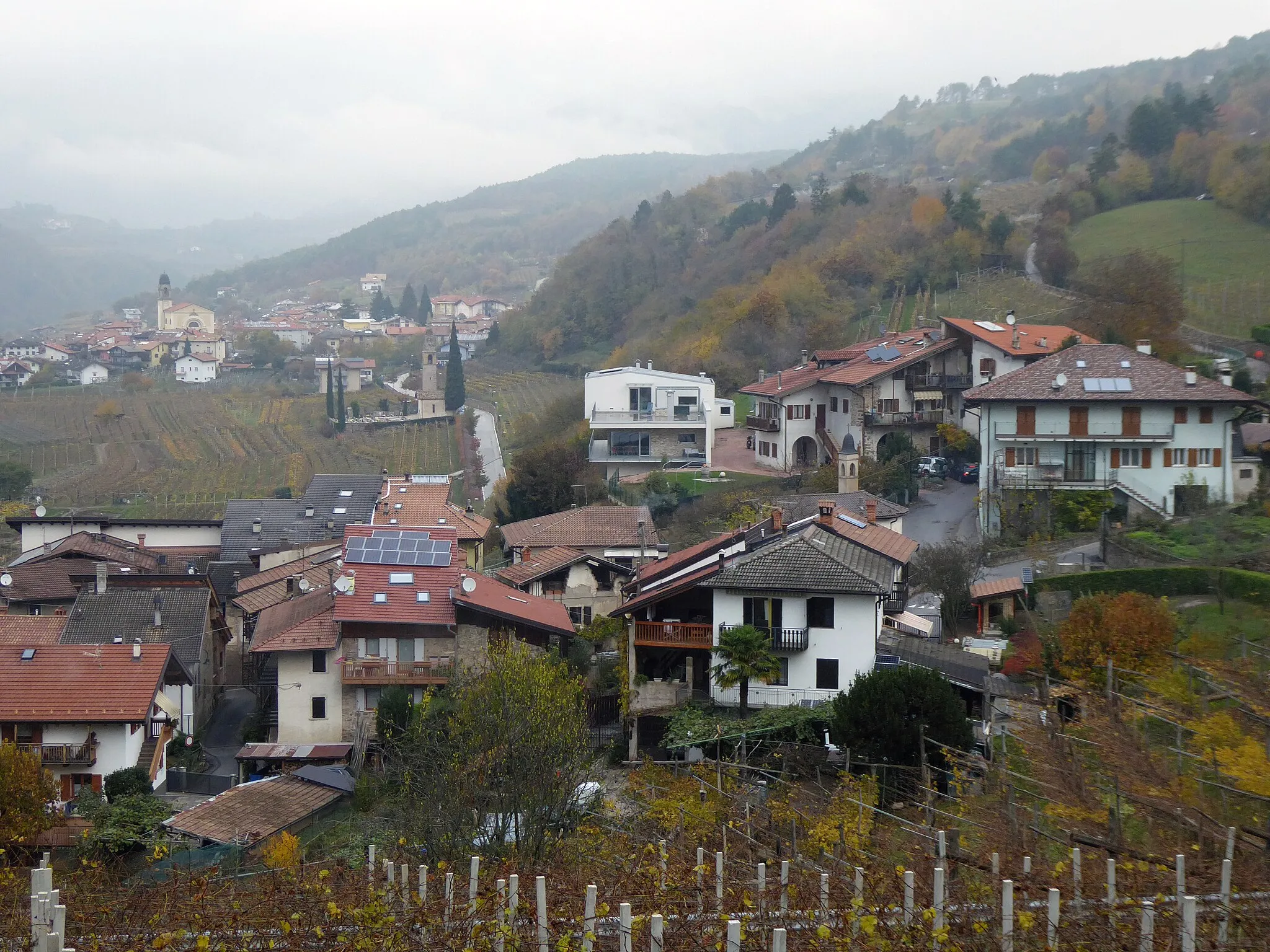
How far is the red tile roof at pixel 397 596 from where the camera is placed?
2466 centimetres

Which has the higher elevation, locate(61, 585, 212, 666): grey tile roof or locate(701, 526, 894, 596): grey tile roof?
locate(701, 526, 894, 596): grey tile roof

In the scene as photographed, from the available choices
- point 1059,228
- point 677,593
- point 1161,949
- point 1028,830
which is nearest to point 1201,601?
point 677,593

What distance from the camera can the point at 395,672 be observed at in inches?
969

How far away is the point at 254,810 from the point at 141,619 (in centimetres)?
892

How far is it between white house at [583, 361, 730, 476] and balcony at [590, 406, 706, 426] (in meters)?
0.02

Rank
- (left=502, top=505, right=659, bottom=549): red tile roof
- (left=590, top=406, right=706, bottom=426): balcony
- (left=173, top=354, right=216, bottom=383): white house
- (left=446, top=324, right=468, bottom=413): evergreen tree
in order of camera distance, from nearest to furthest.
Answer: (left=502, top=505, right=659, bottom=549): red tile roof → (left=590, top=406, right=706, bottom=426): balcony → (left=446, top=324, right=468, bottom=413): evergreen tree → (left=173, top=354, right=216, bottom=383): white house

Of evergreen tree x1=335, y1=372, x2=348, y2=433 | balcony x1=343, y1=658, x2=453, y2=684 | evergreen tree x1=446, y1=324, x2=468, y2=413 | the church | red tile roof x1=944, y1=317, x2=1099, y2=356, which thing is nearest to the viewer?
balcony x1=343, y1=658, x2=453, y2=684

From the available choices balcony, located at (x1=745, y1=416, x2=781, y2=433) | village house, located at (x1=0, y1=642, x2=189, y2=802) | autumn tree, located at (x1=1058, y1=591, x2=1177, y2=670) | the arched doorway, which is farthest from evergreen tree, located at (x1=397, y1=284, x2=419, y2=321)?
autumn tree, located at (x1=1058, y1=591, x2=1177, y2=670)

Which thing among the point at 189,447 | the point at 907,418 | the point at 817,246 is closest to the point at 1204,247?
the point at 817,246

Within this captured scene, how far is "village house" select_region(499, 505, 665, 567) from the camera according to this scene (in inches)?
1268

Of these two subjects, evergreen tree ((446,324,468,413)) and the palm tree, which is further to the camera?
evergreen tree ((446,324,468,413))

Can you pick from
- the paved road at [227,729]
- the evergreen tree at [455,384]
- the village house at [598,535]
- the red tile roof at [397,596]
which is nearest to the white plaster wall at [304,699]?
the red tile roof at [397,596]

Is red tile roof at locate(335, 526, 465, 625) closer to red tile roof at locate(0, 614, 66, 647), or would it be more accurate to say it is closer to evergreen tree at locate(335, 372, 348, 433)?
red tile roof at locate(0, 614, 66, 647)

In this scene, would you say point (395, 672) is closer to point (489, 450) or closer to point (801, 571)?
point (801, 571)
